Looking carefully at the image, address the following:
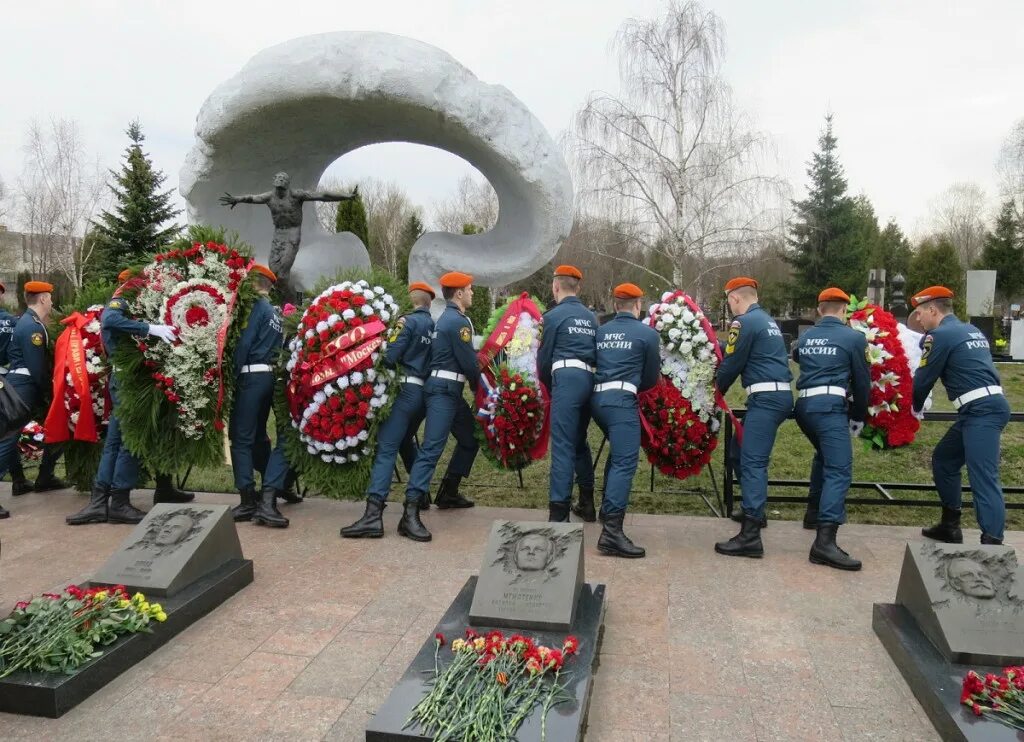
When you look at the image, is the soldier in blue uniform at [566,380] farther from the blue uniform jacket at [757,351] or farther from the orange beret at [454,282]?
the blue uniform jacket at [757,351]

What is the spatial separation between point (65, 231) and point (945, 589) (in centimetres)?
3687

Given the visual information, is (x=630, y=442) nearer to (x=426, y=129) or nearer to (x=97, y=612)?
(x=97, y=612)

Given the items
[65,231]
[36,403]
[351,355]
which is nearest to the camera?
[351,355]

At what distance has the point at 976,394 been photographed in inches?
198

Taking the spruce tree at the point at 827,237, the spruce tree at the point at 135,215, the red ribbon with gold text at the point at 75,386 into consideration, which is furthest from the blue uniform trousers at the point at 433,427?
the spruce tree at the point at 827,237

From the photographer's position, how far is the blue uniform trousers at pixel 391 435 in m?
5.65

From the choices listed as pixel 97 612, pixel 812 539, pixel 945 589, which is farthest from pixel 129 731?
pixel 812 539

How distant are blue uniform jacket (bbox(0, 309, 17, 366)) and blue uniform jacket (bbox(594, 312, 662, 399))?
572 centimetres

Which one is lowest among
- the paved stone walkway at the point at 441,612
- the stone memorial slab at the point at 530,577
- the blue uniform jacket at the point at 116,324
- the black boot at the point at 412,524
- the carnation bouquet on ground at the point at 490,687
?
the paved stone walkway at the point at 441,612

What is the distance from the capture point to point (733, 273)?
110 feet

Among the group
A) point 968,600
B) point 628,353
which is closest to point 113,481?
point 628,353

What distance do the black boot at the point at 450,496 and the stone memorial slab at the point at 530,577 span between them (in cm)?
244

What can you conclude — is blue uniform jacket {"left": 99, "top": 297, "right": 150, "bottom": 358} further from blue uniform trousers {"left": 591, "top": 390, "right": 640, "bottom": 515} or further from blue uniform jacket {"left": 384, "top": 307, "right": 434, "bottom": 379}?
blue uniform trousers {"left": 591, "top": 390, "right": 640, "bottom": 515}

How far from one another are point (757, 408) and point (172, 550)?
398 centimetres
